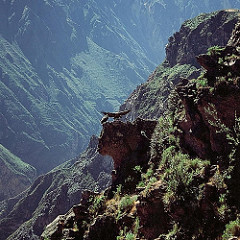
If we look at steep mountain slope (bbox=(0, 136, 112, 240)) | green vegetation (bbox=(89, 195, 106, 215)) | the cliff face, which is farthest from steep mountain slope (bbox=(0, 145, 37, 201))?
green vegetation (bbox=(89, 195, 106, 215))

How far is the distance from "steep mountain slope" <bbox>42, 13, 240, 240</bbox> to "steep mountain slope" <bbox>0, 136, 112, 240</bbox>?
161ft

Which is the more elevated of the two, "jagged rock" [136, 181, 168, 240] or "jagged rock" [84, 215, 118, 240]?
"jagged rock" [84, 215, 118, 240]

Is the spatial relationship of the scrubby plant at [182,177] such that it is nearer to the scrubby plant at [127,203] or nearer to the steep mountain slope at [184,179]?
the steep mountain slope at [184,179]

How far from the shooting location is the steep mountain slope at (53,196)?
64.9 m

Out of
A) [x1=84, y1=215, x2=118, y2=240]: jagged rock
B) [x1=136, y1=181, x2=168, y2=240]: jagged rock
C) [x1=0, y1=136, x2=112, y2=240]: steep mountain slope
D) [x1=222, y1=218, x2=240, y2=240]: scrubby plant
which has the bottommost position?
[x1=222, y1=218, x2=240, y2=240]: scrubby plant

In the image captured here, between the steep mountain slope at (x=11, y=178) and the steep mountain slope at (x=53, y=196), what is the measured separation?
1583 inches

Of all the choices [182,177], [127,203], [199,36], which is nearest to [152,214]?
[182,177]

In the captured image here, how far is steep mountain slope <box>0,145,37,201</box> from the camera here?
5123 inches

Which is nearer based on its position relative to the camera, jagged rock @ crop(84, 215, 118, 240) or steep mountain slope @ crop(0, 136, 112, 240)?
jagged rock @ crop(84, 215, 118, 240)

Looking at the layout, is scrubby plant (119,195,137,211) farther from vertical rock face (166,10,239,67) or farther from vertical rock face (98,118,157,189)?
vertical rock face (166,10,239,67)

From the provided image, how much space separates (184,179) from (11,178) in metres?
132

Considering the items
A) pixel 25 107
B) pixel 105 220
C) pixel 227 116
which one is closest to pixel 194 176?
pixel 227 116

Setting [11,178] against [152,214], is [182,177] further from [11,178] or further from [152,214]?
[11,178]

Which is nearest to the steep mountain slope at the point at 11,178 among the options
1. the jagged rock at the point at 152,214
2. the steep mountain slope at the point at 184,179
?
the steep mountain slope at the point at 184,179
